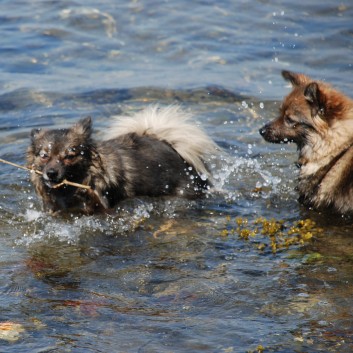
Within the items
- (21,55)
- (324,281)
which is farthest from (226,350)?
(21,55)

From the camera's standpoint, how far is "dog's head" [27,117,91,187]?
6.07 meters

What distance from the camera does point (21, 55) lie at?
11055 millimetres

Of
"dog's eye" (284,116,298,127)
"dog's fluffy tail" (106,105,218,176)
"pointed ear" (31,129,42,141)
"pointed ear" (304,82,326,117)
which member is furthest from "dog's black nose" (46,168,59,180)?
"pointed ear" (304,82,326,117)

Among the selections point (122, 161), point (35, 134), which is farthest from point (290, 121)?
point (35, 134)

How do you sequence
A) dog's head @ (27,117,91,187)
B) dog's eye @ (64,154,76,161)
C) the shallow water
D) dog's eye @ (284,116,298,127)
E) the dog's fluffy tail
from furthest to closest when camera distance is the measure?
the dog's fluffy tail → dog's eye @ (284,116,298,127) → dog's eye @ (64,154,76,161) → dog's head @ (27,117,91,187) → the shallow water

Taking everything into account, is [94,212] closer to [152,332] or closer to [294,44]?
[152,332]

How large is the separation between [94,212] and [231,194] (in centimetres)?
136

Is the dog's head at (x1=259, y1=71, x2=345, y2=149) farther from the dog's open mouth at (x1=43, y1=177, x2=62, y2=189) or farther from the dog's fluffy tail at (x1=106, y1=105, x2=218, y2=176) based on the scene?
the dog's open mouth at (x1=43, y1=177, x2=62, y2=189)

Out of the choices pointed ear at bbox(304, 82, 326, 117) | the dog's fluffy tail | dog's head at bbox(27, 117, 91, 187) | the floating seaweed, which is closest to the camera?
the floating seaweed

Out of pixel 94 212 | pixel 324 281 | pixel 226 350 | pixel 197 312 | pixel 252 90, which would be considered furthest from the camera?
pixel 252 90

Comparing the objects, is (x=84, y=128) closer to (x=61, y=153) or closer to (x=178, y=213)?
(x=61, y=153)

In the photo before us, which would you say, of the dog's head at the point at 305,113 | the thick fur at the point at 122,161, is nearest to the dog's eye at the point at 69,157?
the thick fur at the point at 122,161

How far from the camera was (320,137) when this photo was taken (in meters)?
6.25

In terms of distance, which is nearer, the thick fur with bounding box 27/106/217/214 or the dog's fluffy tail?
the thick fur with bounding box 27/106/217/214
